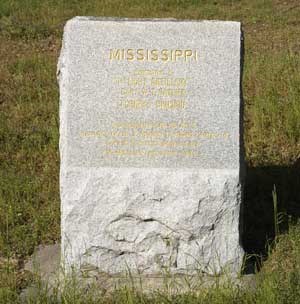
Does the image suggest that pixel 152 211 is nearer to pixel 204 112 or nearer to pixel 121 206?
pixel 121 206

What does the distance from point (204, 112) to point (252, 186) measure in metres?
1.52

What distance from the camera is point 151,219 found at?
14.0 feet

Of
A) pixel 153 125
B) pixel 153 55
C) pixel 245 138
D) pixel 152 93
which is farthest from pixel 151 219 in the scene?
pixel 245 138

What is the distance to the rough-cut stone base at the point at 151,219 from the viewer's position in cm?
422

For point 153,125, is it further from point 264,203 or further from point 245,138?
point 245,138

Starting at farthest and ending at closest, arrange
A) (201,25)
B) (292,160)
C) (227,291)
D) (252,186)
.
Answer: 1. (292,160)
2. (252,186)
3. (201,25)
4. (227,291)

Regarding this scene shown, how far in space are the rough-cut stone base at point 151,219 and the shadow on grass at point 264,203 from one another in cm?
36

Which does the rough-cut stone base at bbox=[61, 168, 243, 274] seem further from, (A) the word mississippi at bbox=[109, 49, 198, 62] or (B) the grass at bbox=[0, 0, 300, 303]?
(A) the word mississippi at bbox=[109, 49, 198, 62]

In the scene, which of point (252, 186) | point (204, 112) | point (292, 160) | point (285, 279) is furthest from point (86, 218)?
point (292, 160)

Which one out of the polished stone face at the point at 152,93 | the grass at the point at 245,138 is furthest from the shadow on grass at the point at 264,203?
the polished stone face at the point at 152,93

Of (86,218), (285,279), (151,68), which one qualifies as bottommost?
(285,279)

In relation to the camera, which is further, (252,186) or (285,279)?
(252,186)

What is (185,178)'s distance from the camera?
4227mm

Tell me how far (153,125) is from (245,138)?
2479 millimetres
